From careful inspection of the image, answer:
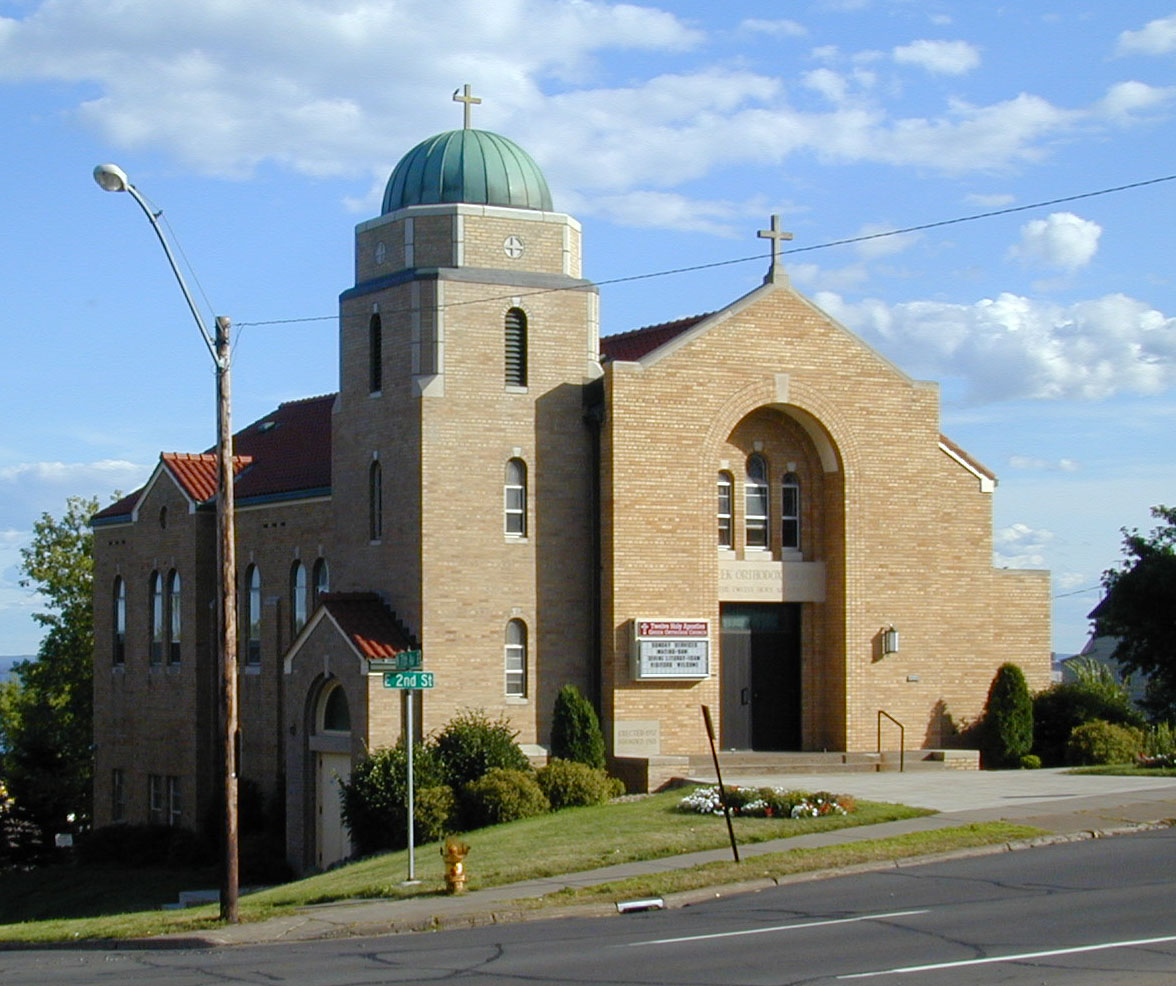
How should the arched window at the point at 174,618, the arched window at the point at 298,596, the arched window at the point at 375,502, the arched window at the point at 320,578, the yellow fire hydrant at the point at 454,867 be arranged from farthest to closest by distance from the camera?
the arched window at the point at 174,618 < the arched window at the point at 298,596 < the arched window at the point at 320,578 < the arched window at the point at 375,502 < the yellow fire hydrant at the point at 454,867

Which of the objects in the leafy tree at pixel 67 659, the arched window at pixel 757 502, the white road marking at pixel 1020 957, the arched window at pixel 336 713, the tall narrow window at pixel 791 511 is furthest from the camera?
the leafy tree at pixel 67 659

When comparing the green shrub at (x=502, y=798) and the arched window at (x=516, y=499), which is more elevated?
the arched window at (x=516, y=499)

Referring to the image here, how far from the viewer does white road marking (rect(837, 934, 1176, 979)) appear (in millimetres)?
13852

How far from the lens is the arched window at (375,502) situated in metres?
33.1

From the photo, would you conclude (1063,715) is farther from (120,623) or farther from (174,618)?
(120,623)

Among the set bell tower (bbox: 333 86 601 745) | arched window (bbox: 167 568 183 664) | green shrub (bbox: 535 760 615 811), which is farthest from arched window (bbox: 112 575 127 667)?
green shrub (bbox: 535 760 615 811)

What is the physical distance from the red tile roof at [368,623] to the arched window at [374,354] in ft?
12.8

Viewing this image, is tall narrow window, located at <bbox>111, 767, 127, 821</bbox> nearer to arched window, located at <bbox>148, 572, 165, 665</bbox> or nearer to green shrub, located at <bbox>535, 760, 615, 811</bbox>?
arched window, located at <bbox>148, 572, 165, 665</bbox>

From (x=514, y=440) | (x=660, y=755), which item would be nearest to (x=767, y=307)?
(x=514, y=440)

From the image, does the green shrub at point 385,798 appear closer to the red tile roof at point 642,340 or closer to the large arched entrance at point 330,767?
the large arched entrance at point 330,767

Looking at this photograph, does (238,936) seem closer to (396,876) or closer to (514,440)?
(396,876)

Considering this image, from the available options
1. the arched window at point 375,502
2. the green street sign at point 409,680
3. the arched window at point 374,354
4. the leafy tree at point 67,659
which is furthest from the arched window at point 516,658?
the leafy tree at point 67,659

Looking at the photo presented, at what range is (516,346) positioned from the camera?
107 feet

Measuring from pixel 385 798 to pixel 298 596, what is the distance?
959 centimetres
